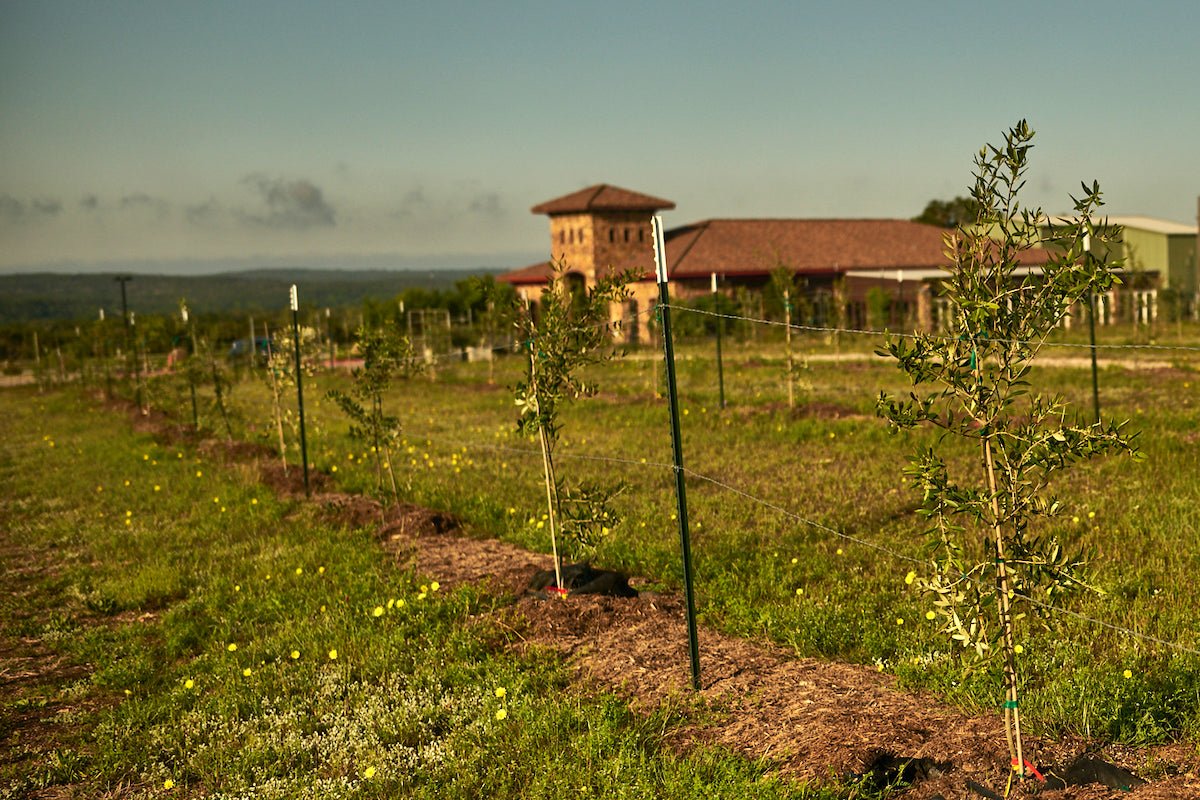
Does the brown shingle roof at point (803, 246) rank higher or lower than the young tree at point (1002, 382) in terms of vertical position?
higher

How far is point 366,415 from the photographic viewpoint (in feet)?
39.9

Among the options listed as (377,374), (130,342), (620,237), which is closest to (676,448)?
(377,374)

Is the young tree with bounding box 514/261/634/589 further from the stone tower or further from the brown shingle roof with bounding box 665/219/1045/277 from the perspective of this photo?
the stone tower

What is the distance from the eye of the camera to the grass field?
5.17 m

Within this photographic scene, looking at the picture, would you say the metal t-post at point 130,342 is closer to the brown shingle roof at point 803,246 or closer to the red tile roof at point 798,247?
the red tile roof at point 798,247

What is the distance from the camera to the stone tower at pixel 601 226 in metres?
48.8

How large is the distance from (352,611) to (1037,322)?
5459 millimetres

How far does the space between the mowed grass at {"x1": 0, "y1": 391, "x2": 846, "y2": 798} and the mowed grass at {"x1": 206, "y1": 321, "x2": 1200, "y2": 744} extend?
1477 millimetres

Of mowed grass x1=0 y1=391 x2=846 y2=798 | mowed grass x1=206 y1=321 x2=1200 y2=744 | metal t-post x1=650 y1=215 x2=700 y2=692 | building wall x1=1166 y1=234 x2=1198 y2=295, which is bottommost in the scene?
mowed grass x1=0 y1=391 x2=846 y2=798

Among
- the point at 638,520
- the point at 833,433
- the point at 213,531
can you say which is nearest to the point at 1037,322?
the point at 638,520

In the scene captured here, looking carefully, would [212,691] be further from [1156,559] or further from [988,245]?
[1156,559]

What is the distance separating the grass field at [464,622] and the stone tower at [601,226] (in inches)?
1371

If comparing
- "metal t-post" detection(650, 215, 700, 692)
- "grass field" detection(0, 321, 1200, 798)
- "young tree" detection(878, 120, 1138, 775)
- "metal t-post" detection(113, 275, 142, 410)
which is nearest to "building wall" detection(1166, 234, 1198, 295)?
"grass field" detection(0, 321, 1200, 798)

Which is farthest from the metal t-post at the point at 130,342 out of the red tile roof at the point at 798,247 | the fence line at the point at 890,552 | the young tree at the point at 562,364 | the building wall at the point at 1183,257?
the building wall at the point at 1183,257
